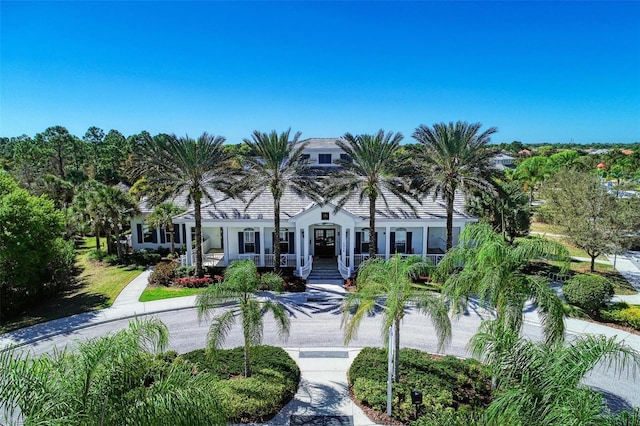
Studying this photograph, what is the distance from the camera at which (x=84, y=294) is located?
24.8m

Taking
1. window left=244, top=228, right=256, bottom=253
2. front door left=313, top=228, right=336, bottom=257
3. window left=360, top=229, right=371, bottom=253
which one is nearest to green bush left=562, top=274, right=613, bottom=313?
window left=360, top=229, right=371, bottom=253

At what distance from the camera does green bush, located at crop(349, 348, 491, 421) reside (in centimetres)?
1272

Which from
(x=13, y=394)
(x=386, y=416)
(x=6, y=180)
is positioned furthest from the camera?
(x=6, y=180)

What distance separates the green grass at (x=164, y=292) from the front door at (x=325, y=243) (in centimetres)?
990

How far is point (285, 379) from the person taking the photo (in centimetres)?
1402

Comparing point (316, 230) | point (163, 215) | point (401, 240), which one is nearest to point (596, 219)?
point (401, 240)

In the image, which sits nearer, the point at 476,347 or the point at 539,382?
the point at 539,382

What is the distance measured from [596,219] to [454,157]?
9.93m

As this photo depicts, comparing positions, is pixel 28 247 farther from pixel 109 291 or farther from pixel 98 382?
pixel 98 382

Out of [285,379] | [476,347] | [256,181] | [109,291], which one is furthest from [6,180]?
[476,347]

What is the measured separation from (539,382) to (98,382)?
8268 millimetres

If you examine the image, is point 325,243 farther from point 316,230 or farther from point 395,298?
point 395,298

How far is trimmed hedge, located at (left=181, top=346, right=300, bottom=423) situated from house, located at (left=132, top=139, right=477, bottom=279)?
11143 millimetres

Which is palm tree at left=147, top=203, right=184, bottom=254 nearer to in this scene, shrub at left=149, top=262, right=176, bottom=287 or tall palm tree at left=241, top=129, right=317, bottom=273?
shrub at left=149, top=262, right=176, bottom=287
